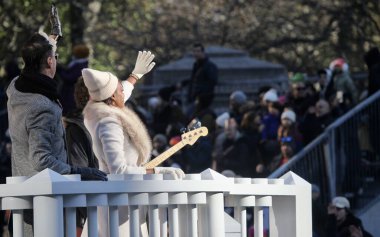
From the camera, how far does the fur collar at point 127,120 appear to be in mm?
10156

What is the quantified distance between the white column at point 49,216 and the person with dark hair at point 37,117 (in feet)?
2.07

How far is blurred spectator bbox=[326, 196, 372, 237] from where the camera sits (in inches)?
688

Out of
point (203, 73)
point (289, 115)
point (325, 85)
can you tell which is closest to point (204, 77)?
point (203, 73)

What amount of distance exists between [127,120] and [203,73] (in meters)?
13.5

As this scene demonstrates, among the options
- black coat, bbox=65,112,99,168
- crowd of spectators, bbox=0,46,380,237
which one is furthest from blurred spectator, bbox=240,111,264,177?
black coat, bbox=65,112,99,168

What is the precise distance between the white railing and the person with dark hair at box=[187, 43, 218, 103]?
14.1 meters

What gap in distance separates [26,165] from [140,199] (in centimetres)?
98

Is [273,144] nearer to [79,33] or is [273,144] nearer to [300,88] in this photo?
[300,88]

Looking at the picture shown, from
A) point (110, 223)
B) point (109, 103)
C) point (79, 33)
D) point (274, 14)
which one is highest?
point (274, 14)

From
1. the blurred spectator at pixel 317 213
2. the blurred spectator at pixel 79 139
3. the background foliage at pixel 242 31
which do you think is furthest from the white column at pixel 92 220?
the background foliage at pixel 242 31

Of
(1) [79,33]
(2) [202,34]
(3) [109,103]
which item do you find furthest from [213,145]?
(2) [202,34]

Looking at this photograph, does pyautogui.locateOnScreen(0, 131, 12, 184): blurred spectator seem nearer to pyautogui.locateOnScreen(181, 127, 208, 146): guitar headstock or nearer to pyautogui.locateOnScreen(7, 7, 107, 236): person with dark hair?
pyautogui.locateOnScreen(181, 127, 208, 146): guitar headstock

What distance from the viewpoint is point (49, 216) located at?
27.0ft

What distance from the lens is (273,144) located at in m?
20.5
